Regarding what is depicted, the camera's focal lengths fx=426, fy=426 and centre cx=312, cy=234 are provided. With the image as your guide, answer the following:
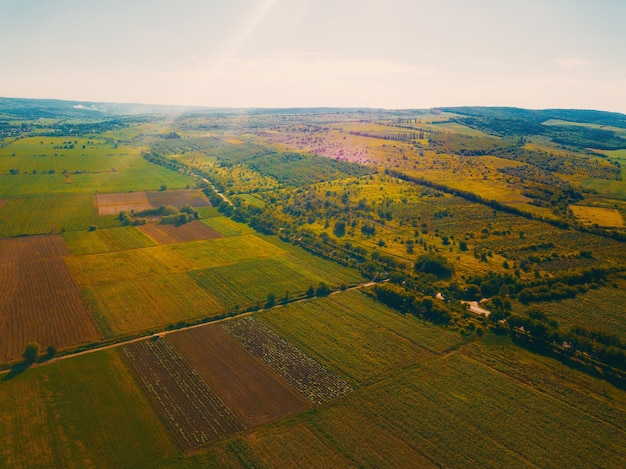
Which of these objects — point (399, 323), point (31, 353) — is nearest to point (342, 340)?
point (399, 323)

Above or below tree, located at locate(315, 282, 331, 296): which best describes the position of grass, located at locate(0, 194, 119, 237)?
above

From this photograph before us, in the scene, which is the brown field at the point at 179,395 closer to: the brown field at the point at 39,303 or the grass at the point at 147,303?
the grass at the point at 147,303

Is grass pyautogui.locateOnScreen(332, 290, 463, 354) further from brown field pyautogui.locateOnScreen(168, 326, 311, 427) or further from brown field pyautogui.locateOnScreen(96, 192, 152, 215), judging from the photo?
brown field pyautogui.locateOnScreen(96, 192, 152, 215)

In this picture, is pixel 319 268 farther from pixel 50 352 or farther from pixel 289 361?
pixel 50 352

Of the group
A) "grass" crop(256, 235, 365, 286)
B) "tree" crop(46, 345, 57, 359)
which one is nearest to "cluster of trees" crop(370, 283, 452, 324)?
"grass" crop(256, 235, 365, 286)

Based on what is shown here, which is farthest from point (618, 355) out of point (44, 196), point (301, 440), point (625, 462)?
point (44, 196)

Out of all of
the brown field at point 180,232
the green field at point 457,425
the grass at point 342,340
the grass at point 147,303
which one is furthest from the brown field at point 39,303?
the green field at point 457,425
